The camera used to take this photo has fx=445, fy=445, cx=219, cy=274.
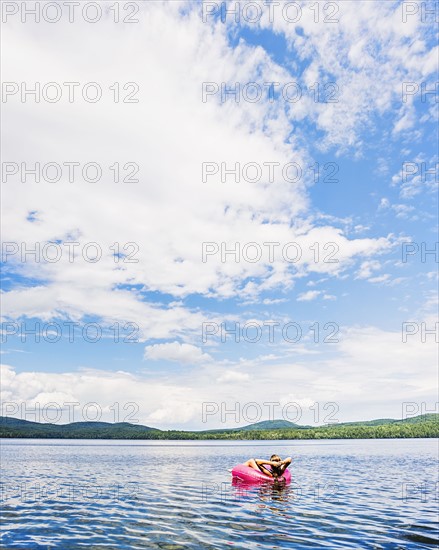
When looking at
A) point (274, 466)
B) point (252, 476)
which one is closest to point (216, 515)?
point (252, 476)

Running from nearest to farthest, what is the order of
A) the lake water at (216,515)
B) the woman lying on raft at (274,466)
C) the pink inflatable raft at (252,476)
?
the lake water at (216,515), the pink inflatable raft at (252,476), the woman lying on raft at (274,466)

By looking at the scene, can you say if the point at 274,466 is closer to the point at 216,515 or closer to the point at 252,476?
the point at 252,476

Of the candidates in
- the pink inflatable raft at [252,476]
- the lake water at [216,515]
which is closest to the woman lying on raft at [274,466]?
the pink inflatable raft at [252,476]

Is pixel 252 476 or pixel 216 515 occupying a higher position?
pixel 216 515

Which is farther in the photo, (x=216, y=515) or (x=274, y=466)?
(x=274, y=466)

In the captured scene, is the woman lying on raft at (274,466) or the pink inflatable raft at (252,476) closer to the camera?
the pink inflatable raft at (252,476)

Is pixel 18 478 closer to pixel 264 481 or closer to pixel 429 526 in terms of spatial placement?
pixel 264 481

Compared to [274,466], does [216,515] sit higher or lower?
higher

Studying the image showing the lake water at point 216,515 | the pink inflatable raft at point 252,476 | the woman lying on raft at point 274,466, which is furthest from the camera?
the woman lying on raft at point 274,466

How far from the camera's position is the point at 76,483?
3500cm

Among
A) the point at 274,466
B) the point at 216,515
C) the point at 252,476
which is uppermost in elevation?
the point at 216,515

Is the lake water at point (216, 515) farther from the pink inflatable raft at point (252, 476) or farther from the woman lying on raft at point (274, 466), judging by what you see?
the woman lying on raft at point (274, 466)

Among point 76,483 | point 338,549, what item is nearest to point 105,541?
point 338,549

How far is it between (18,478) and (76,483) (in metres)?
7.20
